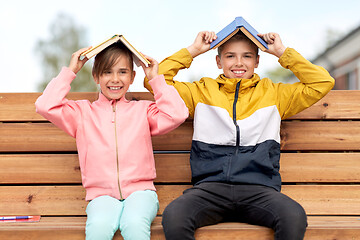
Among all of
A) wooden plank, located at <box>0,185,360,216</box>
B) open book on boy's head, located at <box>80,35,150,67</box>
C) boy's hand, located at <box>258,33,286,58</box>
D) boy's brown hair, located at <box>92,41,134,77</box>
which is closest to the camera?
open book on boy's head, located at <box>80,35,150,67</box>

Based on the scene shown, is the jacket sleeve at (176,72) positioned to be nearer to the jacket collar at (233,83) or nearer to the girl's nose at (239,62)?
the jacket collar at (233,83)

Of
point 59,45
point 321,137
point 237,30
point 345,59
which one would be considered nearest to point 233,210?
point 321,137

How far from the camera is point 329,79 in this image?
8.09 feet

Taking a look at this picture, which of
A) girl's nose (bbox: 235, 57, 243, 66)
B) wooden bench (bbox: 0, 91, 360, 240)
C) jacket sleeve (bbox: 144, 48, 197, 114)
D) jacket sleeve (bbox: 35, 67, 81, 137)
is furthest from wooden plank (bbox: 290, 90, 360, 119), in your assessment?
jacket sleeve (bbox: 35, 67, 81, 137)

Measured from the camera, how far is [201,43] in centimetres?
264

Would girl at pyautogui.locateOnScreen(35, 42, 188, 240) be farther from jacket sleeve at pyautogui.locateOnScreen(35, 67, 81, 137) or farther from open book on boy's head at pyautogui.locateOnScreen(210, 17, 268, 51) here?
open book on boy's head at pyautogui.locateOnScreen(210, 17, 268, 51)

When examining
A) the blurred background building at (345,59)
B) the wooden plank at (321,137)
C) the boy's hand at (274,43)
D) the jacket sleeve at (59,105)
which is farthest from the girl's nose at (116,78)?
the blurred background building at (345,59)

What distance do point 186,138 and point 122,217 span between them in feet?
2.64

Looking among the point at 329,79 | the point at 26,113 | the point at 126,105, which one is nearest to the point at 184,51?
the point at 126,105

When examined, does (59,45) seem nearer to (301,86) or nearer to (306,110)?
(306,110)

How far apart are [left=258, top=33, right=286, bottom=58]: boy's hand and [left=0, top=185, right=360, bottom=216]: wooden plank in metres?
0.82

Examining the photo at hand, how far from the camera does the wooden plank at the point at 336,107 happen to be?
110 inches

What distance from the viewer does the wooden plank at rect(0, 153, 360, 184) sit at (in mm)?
2760

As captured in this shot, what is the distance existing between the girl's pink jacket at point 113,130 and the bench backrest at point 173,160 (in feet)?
1.08
